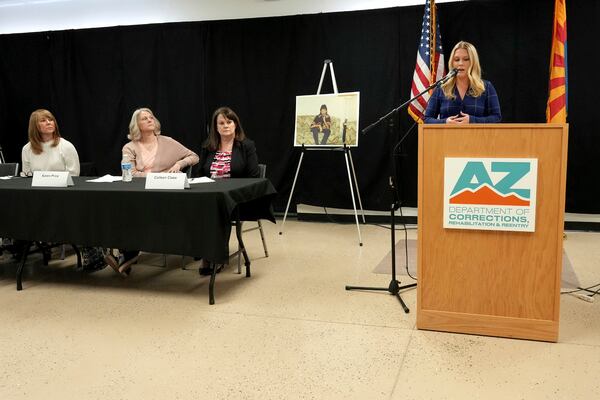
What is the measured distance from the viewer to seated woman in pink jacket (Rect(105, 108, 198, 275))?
3.78 metres

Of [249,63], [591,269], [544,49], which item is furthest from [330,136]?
[591,269]

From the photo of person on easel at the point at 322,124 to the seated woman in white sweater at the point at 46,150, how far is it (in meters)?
2.12

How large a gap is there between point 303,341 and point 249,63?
392 centimetres

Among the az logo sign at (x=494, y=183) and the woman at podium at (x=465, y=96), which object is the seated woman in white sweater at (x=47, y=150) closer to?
the woman at podium at (x=465, y=96)

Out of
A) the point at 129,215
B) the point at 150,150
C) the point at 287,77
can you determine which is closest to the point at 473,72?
the point at 129,215

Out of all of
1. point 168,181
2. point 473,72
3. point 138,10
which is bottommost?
point 168,181

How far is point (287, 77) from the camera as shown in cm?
545

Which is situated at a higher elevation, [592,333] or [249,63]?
[249,63]

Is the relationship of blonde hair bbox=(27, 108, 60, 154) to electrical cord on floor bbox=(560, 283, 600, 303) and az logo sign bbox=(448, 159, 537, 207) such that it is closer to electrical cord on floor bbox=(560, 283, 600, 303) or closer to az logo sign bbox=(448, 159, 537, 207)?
az logo sign bbox=(448, 159, 537, 207)

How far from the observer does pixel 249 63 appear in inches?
219

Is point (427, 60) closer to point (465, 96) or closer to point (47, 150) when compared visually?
point (465, 96)

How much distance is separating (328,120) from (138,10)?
2871mm

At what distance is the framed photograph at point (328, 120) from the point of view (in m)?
4.66

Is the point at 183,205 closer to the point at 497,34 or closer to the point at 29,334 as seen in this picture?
the point at 29,334
